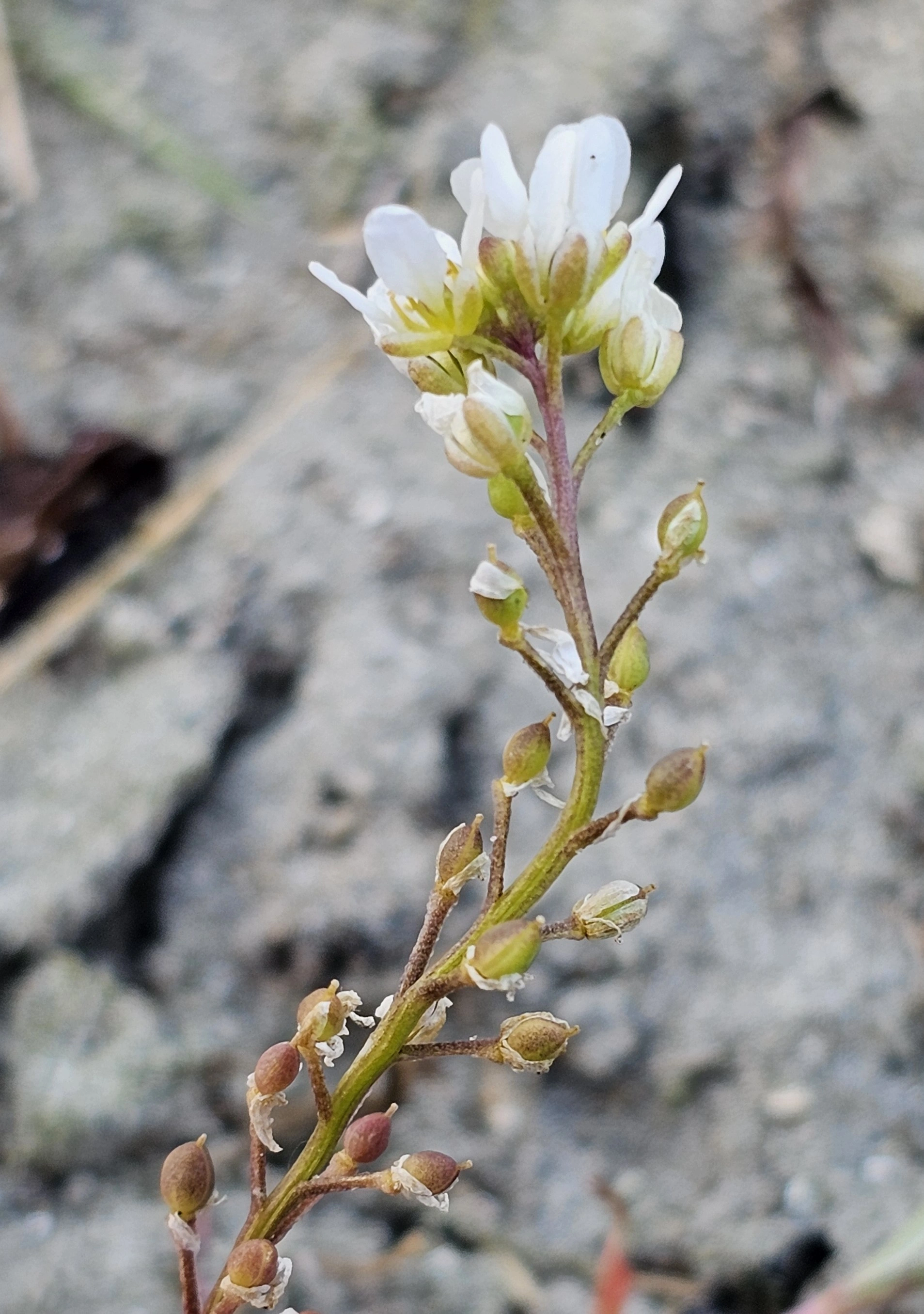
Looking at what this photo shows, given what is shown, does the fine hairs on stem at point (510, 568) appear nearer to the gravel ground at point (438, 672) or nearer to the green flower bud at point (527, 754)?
the green flower bud at point (527, 754)

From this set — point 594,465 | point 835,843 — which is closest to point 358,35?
point 594,465

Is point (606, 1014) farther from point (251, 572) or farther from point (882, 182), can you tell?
point (882, 182)

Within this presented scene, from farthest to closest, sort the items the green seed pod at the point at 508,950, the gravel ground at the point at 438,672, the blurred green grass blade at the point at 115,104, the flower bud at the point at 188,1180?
the blurred green grass blade at the point at 115,104 < the gravel ground at the point at 438,672 < the flower bud at the point at 188,1180 < the green seed pod at the point at 508,950

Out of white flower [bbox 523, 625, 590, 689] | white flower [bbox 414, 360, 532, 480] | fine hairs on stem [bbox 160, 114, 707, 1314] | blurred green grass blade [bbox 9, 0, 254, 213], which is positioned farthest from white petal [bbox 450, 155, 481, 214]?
blurred green grass blade [bbox 9, 0, 254, 213]

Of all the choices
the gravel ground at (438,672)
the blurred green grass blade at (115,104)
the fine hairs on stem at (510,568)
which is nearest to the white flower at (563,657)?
the fine hairs on stem at (510,568)

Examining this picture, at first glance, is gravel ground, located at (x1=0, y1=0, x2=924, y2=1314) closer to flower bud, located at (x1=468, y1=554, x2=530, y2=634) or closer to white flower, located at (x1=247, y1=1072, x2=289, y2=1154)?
white flower, located at (x1=247, y1=1072, x2=289, y2=1154)

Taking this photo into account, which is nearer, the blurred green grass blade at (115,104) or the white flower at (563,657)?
the white flower at (563,657)

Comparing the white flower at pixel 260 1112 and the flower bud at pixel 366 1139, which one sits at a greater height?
the white flower at pixel 260 1112
